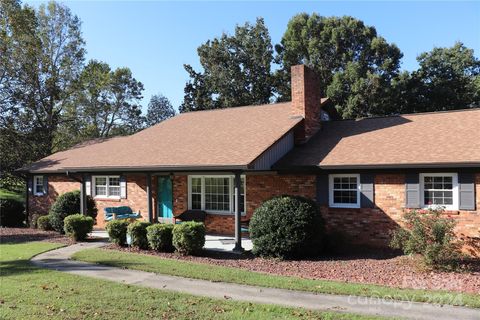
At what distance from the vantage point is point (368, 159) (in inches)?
509

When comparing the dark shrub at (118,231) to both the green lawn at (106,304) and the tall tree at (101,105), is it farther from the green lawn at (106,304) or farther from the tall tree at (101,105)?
the tall tree at (101,105)

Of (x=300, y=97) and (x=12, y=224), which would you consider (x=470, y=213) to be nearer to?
(x=300, y=97)

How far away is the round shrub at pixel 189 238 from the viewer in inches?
486

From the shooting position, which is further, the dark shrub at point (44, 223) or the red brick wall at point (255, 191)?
the dark shrub at point (44, 223)

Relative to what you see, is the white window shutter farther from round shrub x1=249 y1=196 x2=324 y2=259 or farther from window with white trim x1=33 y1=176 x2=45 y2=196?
round shrub x1=249 y1=196 x2=324 y2=259

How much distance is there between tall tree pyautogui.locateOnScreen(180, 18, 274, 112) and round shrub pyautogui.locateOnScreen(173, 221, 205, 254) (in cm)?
2813

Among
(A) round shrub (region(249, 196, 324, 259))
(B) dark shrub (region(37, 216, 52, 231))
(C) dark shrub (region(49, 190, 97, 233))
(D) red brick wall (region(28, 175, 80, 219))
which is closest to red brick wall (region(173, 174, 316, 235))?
(A) round shrub (region(249, 196, 324, 259))

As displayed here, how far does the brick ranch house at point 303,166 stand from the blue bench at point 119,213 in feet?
2.31

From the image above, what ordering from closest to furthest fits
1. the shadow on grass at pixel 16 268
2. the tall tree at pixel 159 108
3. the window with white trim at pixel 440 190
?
the shadow on grass at pixel 16 268 < the window with white trim at pixel 440 190 < the tall tree at pixel 159 108

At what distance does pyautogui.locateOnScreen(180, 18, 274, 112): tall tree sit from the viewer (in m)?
40.2

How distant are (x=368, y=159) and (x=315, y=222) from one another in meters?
2.74

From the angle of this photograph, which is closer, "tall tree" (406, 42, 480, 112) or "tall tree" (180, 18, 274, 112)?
"tall tree" (406, 42, 480, 112)

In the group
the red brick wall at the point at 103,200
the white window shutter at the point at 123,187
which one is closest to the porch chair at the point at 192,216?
the red brick wall at the point at 103,200

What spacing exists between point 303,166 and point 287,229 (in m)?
2.72
